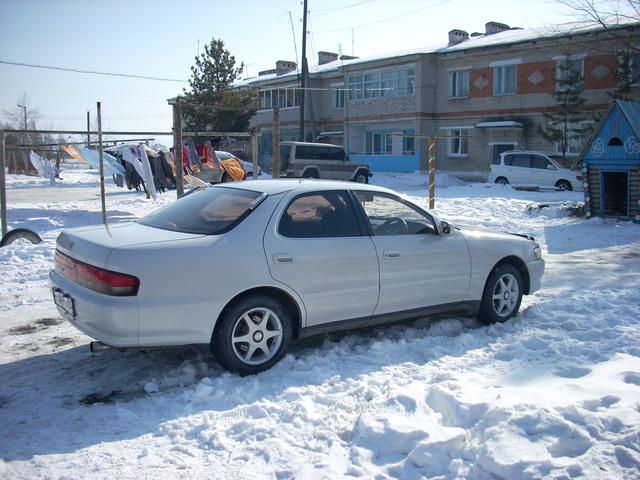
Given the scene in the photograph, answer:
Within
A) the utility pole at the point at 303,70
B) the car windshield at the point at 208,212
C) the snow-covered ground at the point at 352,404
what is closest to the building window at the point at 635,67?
the utility pole at the point at 303,70

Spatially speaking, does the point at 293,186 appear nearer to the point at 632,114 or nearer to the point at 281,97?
the point at 632,114

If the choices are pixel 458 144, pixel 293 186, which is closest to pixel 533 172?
pixel 458 144

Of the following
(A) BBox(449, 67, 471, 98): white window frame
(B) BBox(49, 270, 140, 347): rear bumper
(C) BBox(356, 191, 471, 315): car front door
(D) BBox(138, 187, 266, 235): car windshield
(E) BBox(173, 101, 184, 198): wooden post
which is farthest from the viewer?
(A) BBox(449, 67, 471, 98): white window frame

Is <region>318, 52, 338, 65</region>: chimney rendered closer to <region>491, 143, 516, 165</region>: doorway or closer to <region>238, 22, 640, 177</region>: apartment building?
<region>238, 22, 640, 177</region>: apartment building

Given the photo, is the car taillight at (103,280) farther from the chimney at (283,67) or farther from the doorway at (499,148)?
the chimney at (283,67)

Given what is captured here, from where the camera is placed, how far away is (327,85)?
137 ft

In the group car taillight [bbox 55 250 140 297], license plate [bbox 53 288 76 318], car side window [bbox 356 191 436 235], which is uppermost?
car side window [bbox 356 191 436 235]

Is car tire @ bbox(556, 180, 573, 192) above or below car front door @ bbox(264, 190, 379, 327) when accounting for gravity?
above

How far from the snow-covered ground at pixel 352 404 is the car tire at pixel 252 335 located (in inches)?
4.5

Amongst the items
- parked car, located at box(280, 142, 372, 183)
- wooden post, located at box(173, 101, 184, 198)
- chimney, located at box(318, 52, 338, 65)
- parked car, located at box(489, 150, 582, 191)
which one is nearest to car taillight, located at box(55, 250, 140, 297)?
wooden post, located at box(173, 101, 184, 198)

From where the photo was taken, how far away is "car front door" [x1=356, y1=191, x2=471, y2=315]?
539 centimetres

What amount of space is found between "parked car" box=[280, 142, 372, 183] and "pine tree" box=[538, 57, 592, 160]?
30.3 feet

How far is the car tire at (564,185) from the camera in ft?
75.2

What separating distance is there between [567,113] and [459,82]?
24.5 ft
